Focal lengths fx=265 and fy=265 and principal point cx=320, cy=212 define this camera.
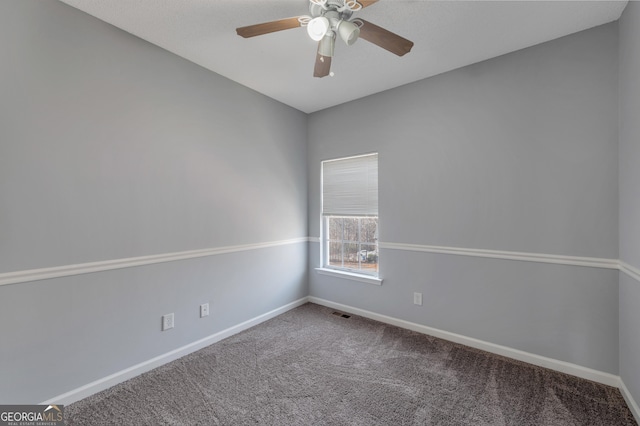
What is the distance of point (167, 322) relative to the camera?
226 centimetres

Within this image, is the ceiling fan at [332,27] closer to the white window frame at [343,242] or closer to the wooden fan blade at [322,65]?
the wooden fan blade at [322,65]

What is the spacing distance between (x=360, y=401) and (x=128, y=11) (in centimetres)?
310

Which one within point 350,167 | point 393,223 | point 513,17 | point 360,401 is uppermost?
point 513,17

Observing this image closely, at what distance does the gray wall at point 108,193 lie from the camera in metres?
1.61

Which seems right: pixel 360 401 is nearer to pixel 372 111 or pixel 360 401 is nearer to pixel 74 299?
pixel 74 299

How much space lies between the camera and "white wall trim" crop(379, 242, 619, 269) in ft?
6.40

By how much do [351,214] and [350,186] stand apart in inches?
Answer: 14.0

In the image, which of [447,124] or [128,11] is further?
[447,124]

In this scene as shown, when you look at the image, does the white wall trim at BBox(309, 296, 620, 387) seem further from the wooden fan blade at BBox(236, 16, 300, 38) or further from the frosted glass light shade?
the wooden fan blade at BBox(236, 16, 300, 38)

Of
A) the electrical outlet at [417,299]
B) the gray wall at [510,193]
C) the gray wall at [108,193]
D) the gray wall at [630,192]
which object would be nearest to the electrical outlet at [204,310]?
the gray wall at [108,193]

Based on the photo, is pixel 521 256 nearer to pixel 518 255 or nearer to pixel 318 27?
pixel 518 255

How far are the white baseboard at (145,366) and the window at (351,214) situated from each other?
3.79 ft

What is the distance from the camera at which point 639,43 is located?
1.59 metres

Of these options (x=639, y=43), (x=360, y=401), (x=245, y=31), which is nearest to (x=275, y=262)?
(x=360, y=401)
